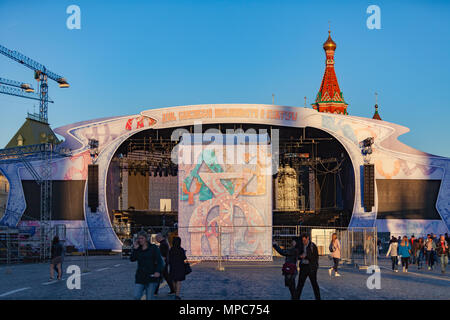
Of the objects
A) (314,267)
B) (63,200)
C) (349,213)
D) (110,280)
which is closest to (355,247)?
(110,280)

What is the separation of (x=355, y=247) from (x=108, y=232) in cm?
2198

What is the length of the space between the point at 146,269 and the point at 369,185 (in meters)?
32.7

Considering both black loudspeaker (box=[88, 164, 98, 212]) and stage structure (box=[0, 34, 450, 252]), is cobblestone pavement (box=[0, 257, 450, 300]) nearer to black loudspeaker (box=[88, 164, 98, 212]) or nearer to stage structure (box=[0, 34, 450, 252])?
black loudspeaker (box=[88, 164, 98, 212])

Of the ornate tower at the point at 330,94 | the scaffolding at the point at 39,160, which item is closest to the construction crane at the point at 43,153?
the scaffolding at the point at 39,160

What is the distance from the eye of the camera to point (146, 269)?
11.1 meters

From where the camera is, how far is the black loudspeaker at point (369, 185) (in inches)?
1641

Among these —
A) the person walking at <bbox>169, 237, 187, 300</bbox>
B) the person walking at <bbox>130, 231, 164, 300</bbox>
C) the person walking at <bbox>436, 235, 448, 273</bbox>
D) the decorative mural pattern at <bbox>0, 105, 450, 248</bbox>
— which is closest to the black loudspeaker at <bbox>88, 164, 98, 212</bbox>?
the decorative mural pattern at <bbox>0, 105, 450, 248</bbox>

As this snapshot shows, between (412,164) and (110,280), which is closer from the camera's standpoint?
(110,280)

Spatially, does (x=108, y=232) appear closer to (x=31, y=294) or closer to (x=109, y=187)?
(x=109, y=187)

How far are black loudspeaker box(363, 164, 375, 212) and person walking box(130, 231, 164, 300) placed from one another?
32139 millimetres

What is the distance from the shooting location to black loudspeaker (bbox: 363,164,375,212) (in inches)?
1641

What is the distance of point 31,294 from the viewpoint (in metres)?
14.9

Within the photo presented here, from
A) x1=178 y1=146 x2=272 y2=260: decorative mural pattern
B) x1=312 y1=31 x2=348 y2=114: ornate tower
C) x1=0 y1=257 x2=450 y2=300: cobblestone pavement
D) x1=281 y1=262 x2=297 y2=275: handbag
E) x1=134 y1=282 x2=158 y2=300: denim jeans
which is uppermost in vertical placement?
x1=312 y1=31 x2=348 y2=114: ornate tower

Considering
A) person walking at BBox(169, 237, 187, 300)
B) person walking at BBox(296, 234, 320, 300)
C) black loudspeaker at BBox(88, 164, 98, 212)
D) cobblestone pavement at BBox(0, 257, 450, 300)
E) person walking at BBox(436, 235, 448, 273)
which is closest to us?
person walking at BBox(296, 234, 320, 300)
